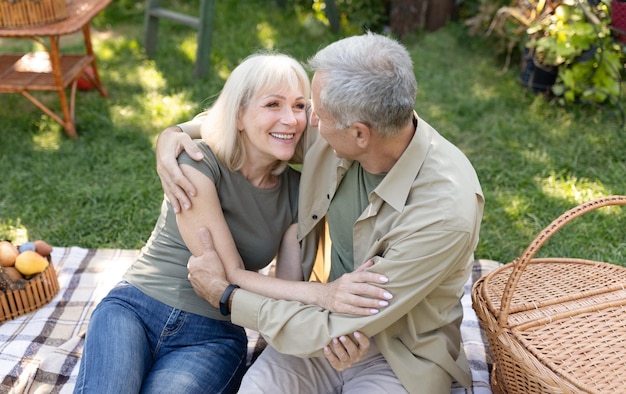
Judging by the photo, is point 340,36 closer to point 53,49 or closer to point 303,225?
point 53,49

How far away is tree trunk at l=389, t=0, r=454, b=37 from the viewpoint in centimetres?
648

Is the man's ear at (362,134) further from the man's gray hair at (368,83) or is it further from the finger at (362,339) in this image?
the finger at (362,339)

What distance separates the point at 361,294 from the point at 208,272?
60cm

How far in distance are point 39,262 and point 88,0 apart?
2.63 metres

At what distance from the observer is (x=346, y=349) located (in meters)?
2.25

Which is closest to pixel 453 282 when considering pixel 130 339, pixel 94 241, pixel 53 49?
pixel 130 339

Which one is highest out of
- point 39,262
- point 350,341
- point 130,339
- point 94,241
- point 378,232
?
point 378,232

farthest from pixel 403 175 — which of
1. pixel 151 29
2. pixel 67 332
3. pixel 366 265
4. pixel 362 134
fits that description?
pixel 151 29

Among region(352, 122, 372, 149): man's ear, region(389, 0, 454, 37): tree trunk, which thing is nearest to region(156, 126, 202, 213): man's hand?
region(352, 122, 372, 149): man's ear

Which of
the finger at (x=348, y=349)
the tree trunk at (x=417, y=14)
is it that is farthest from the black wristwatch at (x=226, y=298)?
the tree trunk at (x=417, y=14)

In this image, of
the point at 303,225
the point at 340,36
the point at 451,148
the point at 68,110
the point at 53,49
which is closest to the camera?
the point at 451,148

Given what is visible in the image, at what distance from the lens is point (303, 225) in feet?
8.84

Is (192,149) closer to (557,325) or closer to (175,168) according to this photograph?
(175,168)

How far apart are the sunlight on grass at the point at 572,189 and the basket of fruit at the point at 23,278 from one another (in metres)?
2.87
